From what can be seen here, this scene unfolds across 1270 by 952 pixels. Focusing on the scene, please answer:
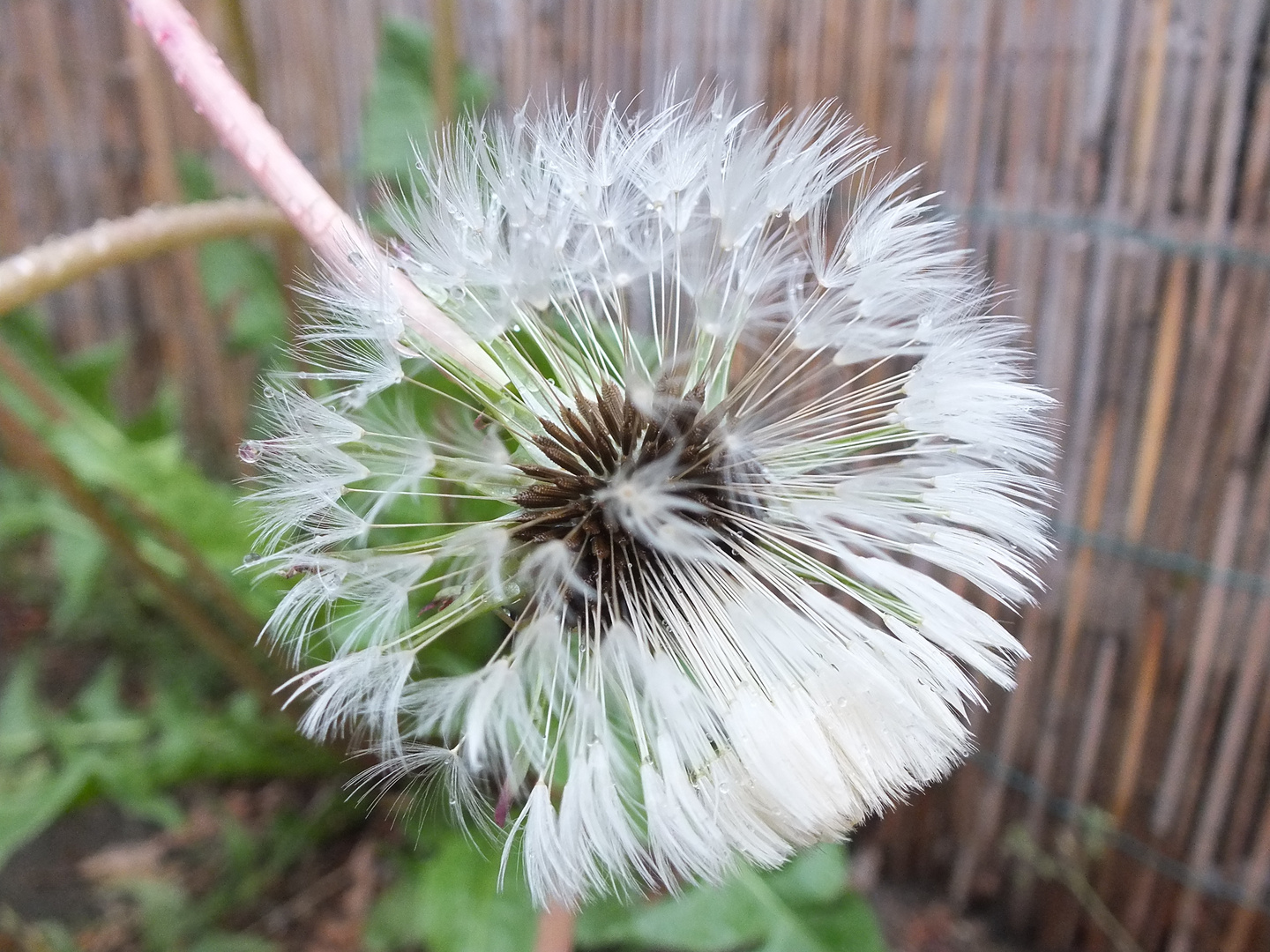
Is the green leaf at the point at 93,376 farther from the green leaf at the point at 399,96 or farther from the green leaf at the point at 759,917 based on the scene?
the green leaf at the point at 759,917

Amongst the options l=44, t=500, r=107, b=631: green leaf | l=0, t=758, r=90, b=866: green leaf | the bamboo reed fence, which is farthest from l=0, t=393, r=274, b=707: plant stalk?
the bamboo reed fence

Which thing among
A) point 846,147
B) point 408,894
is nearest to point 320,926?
point 408,894

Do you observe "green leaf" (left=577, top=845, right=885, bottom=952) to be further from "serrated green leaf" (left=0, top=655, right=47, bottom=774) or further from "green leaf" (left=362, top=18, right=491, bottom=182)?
"green leaf" (left=362, top=18, right=491, bottom=182)

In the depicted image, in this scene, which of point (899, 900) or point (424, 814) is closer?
point (424, 814)

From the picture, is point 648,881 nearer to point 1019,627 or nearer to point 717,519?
point 717,519

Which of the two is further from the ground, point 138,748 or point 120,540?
point 120,540

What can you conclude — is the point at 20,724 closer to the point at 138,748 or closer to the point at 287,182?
the point at 138,748

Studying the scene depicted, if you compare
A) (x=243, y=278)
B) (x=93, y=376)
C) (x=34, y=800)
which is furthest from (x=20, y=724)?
(x=243, y=278)
